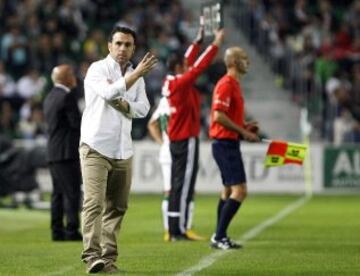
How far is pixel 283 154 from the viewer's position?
15.1 meters

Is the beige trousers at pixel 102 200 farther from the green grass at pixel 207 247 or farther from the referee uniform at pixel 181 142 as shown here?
the referee uniform at pixel 181 142

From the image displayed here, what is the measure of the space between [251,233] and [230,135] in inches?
113

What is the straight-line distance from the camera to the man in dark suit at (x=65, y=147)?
53.2 feet

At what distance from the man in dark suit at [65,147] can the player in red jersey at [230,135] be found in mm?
2260

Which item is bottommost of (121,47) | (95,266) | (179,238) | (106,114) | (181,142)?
(179,238)

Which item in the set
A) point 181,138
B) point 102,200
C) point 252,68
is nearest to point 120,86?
point 102,200

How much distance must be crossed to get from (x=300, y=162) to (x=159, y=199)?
11380 millimetres

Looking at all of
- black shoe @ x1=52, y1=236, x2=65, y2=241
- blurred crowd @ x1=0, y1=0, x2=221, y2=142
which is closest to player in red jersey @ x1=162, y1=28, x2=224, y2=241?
black shoe @ x1=52, y1=236, x2=65, y2=241

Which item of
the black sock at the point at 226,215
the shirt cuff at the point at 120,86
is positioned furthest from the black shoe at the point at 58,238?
the shirt cuff at the point at 120,86

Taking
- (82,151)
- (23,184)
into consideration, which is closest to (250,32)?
(23,184)

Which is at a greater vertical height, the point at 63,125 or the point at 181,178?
the point at 63,125

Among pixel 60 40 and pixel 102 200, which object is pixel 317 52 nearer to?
pixel 60 40

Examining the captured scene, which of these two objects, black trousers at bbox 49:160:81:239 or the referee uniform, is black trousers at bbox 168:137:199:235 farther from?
black trousers at bbox 49:160:81:239

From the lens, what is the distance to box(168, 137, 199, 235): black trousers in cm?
1596
